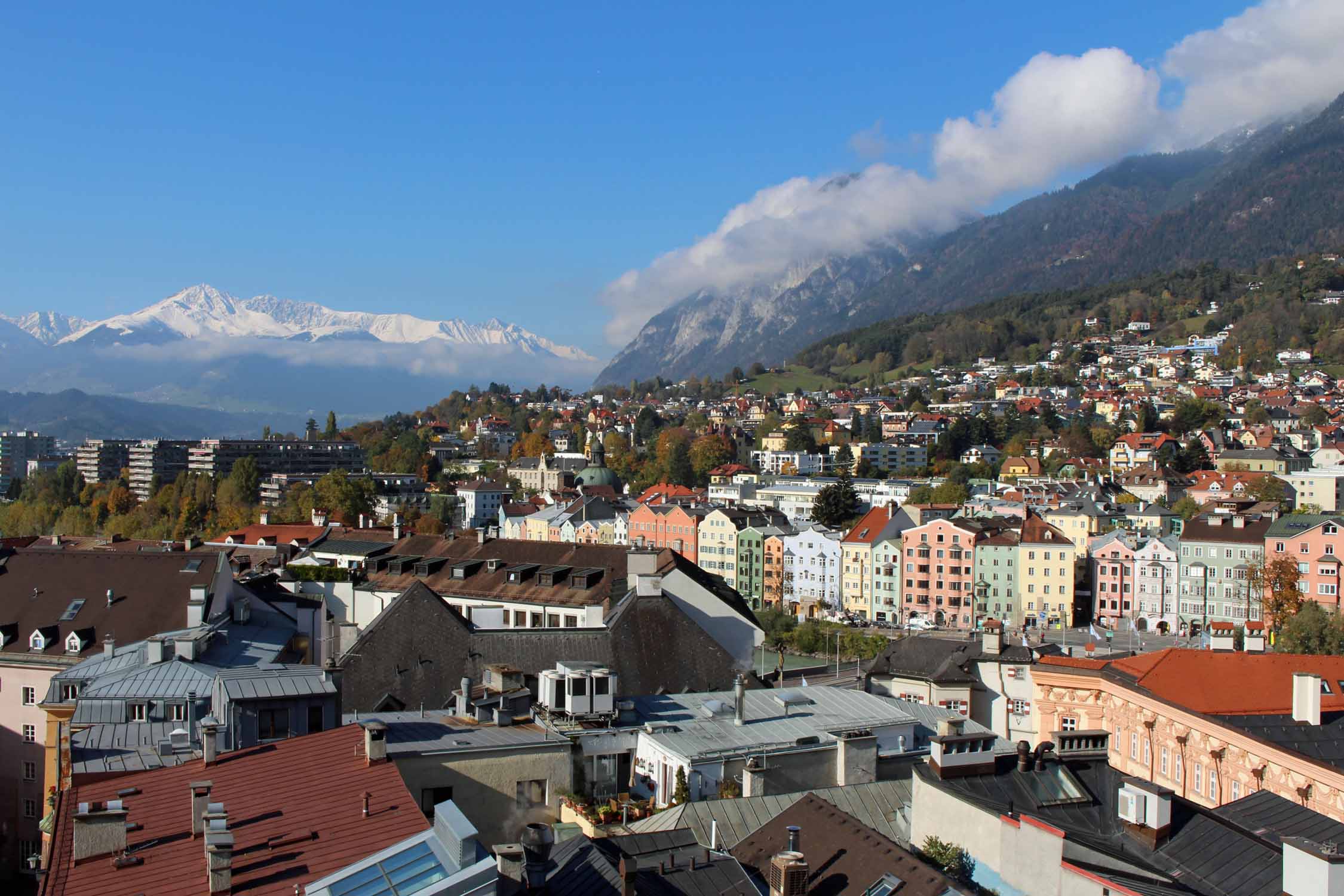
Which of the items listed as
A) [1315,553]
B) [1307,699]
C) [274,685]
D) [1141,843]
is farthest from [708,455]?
[1141,843]

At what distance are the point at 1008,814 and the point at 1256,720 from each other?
37.5ft

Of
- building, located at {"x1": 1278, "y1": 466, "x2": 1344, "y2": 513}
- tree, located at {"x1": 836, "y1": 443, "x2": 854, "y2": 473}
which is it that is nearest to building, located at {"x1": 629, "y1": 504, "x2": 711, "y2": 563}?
building, located at {"x1": 1278, "y1": 466, "x2": 1344, "y2": 513}

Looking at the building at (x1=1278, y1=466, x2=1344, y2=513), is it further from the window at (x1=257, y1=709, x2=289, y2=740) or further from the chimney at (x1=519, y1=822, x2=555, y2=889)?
the chimney at (x1=519, y1=822, x2=555, y2=889)

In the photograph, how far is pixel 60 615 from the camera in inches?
1093

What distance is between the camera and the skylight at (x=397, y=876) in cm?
822

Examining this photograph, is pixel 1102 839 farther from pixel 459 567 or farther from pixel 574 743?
pixel 459 567

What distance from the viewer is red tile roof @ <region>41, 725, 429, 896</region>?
10000 millimetres

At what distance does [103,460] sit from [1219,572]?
15003 cm

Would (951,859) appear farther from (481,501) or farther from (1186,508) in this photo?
(481,501)

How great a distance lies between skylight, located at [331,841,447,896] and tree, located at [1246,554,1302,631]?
57811 mm

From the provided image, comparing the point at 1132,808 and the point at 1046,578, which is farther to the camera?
the point at 1046,578

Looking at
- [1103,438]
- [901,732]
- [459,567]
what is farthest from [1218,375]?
[901,732]

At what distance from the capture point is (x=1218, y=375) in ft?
553

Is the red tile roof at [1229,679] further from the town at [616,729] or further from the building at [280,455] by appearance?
the building at [280,455]
